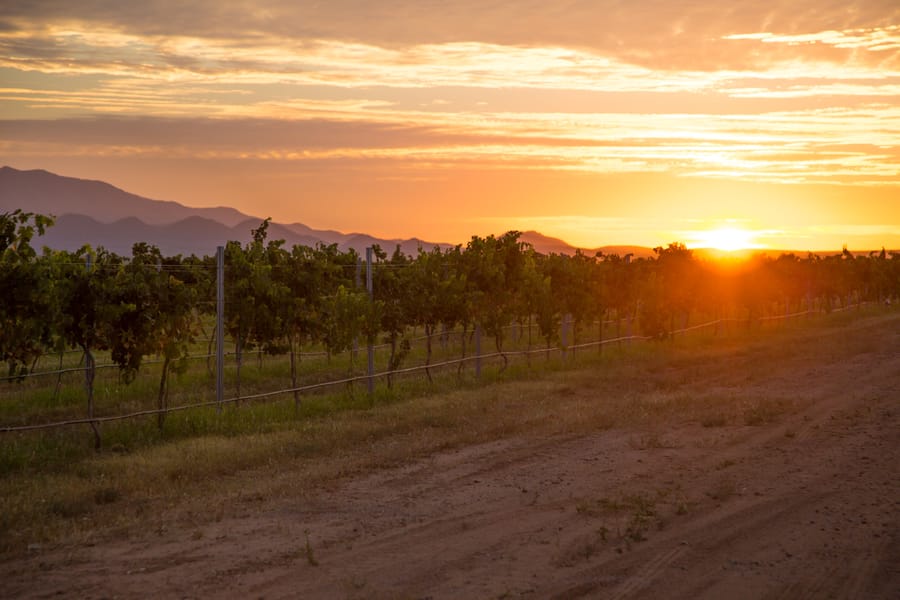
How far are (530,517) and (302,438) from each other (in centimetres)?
517

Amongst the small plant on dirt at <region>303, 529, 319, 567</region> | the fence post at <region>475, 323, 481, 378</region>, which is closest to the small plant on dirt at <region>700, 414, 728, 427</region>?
the fence post at <region>475, 323, 481, 378</region>

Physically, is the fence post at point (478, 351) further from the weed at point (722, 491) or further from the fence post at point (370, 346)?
the weed at point (722, 491)

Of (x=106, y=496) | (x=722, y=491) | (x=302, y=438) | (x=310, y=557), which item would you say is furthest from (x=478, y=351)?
(x=310, y=557)

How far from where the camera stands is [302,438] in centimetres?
1305

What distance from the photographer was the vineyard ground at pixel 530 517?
23.2ft

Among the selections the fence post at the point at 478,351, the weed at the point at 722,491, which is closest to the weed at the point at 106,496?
the weed at the point at 722,491

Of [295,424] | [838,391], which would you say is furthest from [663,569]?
[838,391]

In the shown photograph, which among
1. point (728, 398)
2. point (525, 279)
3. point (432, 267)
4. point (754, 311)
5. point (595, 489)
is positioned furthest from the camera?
point (754, 311)

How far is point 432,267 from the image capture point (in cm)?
2038

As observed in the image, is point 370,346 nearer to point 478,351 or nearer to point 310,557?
point 478,351

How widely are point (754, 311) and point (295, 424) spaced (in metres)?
30.8

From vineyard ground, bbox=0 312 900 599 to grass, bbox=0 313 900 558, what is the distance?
79 millimetres

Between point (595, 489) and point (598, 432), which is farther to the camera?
point (598, 432)

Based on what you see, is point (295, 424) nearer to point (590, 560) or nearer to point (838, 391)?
point (590, 560)
